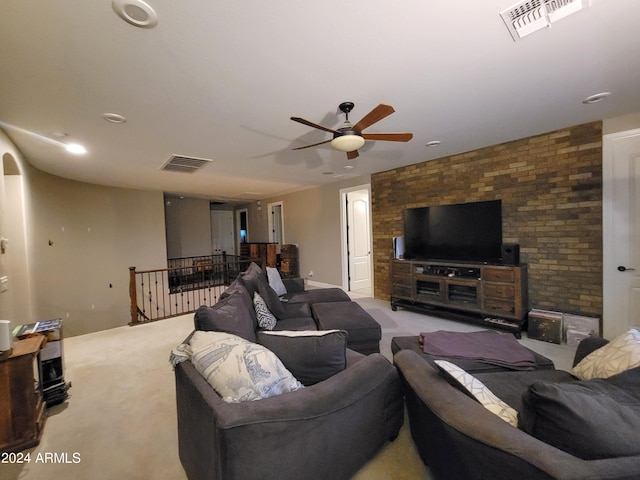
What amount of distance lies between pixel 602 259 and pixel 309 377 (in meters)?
3.73

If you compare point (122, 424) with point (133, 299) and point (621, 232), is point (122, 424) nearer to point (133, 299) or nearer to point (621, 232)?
point (133, 299)

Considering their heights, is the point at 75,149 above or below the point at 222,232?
above

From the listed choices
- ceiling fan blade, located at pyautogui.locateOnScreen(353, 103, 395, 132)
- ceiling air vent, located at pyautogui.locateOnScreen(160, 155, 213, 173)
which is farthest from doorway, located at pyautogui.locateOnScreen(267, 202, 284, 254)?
ceiling fan blade, located at pyautogui.locateOnScreen(353, 103, 395, 132)

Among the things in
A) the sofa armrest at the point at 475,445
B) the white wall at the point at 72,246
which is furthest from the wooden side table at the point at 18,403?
the sofa armrest at the point at 475,445

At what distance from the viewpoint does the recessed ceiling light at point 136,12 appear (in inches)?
51.8

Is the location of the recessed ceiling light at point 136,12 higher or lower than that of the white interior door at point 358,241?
higher

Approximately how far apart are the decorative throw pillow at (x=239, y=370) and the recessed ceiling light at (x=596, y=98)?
3507 millimetres

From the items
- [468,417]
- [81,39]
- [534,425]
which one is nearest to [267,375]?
[468,417]

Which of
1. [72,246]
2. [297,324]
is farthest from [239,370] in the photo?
[72,246]

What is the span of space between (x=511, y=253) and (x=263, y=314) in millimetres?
3199

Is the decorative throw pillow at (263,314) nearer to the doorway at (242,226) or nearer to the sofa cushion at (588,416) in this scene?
the sofa cushion at (588,416)

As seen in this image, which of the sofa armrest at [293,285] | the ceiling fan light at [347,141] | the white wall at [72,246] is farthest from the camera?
the sofa armrest at [293,285]

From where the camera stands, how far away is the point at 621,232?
9.77ft

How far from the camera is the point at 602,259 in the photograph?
3.09 m
